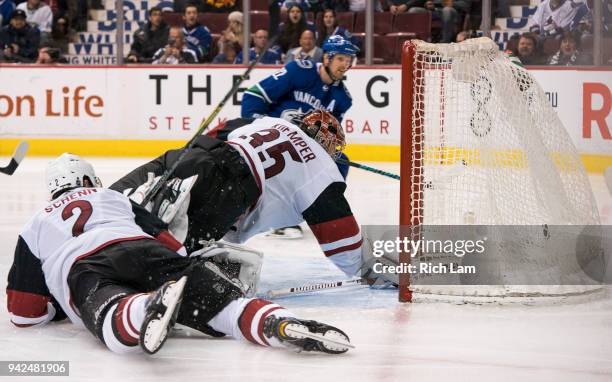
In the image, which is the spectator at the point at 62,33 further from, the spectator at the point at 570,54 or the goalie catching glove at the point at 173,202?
the goalie catching glove at the point at 173,202

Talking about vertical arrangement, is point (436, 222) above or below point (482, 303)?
above

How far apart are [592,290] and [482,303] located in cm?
42

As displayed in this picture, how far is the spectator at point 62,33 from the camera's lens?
30.7ft

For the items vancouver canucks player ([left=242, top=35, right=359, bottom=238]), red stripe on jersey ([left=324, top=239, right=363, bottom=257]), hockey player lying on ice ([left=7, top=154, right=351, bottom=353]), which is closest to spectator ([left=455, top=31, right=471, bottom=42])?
vancouver canucks player ([left=242, top=35, right=359, bottom=238])

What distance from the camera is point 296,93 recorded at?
5527 mm

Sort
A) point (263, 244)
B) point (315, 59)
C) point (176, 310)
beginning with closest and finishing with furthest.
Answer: point (176, 310) → point (263, 244) → point (315, 59)

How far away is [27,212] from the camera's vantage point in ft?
20.2

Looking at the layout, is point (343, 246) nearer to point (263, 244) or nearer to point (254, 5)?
point (263, 244)

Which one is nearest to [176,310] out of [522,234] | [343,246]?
[343,246]

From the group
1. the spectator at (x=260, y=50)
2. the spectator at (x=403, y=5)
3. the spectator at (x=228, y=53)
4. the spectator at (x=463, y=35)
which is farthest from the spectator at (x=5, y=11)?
the spectator at (x=463, y=35)

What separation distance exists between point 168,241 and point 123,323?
0.51m

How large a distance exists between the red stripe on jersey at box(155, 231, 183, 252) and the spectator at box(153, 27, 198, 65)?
5.75 meters

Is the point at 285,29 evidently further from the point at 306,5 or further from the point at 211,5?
the point at 211,5

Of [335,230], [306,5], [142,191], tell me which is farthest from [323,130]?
[306,5]
